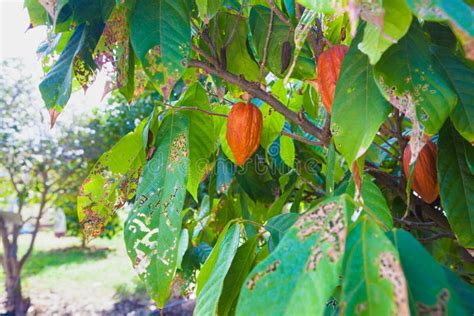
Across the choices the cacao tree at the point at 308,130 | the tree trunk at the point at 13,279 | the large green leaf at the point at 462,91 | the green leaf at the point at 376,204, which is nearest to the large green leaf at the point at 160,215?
the cacao tree at the point at 308,130

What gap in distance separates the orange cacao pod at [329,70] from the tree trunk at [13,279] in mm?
3853

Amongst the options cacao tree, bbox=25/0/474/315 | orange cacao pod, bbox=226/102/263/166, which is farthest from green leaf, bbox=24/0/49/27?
orange cacao pod, bbox=226/102/263/166

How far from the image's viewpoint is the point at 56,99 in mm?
596

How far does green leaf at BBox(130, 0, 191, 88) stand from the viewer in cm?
55

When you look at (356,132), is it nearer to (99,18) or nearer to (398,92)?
(398,92)

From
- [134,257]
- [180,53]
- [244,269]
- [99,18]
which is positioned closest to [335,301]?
[244,269]

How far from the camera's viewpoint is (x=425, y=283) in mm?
304

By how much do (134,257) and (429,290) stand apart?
31cm

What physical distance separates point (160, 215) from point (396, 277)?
308mm


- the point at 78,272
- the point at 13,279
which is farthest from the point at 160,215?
the point at 78,272

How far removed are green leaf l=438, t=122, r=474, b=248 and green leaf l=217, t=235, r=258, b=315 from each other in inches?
10.2

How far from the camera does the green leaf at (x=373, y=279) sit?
283 millimetres

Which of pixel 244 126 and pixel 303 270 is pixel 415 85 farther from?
pixel 244 126

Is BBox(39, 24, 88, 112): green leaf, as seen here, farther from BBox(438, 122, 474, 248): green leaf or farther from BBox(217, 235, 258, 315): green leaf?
BBox(438, 122, 474, 248): green leaf
